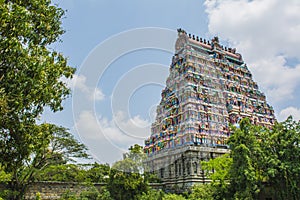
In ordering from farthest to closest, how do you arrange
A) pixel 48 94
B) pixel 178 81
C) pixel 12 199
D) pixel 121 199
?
pixel 178 81 < pixel 121 199 < pixel 12 199 < pixel 48 94

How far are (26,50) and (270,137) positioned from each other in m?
14.9

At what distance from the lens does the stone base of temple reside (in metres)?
25.0

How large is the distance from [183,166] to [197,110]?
605cm

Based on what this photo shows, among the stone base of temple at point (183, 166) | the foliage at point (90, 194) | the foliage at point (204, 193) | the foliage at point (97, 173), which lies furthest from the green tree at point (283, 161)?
the foliage at point (97, 173)

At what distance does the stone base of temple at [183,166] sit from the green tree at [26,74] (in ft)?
62.8

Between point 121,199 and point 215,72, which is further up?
point 215,72

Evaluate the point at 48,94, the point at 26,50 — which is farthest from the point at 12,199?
the point at 26,50

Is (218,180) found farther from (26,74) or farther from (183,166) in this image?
(26,74)

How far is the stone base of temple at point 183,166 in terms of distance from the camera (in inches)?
985

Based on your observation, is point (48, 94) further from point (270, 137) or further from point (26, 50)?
point (270, 137)

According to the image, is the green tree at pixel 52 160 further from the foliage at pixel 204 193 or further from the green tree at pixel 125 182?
the foliage at pixel 204 193

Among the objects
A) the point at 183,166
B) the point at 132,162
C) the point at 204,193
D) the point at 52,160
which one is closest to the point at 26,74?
the point at 52,160

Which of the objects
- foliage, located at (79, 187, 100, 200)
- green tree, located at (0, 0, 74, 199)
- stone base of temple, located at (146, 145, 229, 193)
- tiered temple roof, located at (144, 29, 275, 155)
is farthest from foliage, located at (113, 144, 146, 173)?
green tree, located at (0, 0, 74, 199)

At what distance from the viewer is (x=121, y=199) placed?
19.2 m
